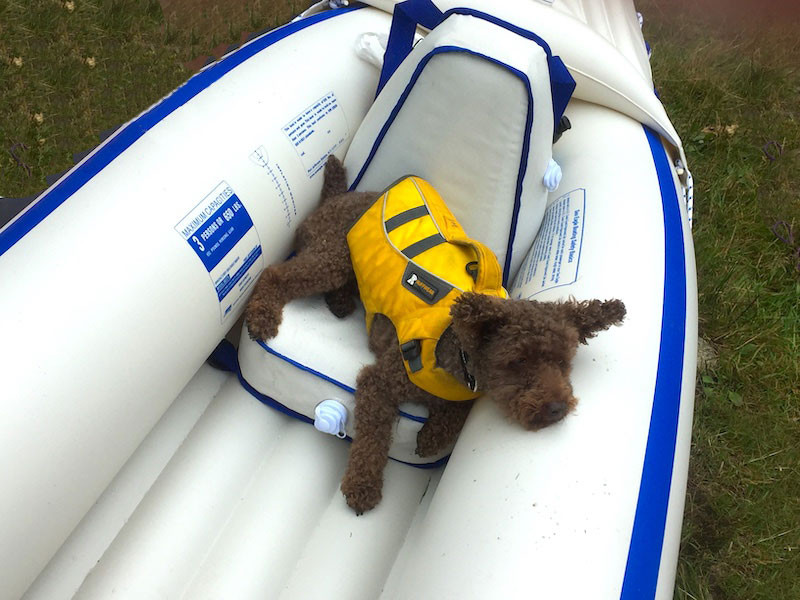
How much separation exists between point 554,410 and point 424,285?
13.9 inches

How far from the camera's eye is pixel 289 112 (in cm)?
138

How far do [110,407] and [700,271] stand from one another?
1808 millimetres

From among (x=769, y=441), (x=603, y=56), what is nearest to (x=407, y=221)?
(x=603, y=56)

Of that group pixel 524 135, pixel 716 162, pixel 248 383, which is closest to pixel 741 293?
pixel 716 162

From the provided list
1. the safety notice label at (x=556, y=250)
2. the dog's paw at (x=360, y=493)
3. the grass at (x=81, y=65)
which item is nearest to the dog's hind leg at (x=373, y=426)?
the dog's paw at (x=360, y=493)

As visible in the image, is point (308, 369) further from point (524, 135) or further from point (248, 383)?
point (524, 135)

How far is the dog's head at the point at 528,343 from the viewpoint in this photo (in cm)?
96

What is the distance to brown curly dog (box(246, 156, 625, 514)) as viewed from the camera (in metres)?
0.98

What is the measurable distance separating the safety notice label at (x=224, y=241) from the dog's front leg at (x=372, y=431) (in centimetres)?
33

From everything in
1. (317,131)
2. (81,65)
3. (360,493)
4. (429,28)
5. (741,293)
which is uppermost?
(429,28)

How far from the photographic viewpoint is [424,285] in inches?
46.1

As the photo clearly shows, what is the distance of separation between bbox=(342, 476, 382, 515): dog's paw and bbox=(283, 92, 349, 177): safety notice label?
2.30ft

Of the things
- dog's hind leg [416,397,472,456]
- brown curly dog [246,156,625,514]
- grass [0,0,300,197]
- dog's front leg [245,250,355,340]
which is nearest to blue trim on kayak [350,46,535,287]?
brown curly dog [246,156,625,514]

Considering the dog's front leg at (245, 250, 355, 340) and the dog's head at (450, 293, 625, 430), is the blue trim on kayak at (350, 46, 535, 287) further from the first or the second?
the dog's head at (450, 293, 625, 430)
